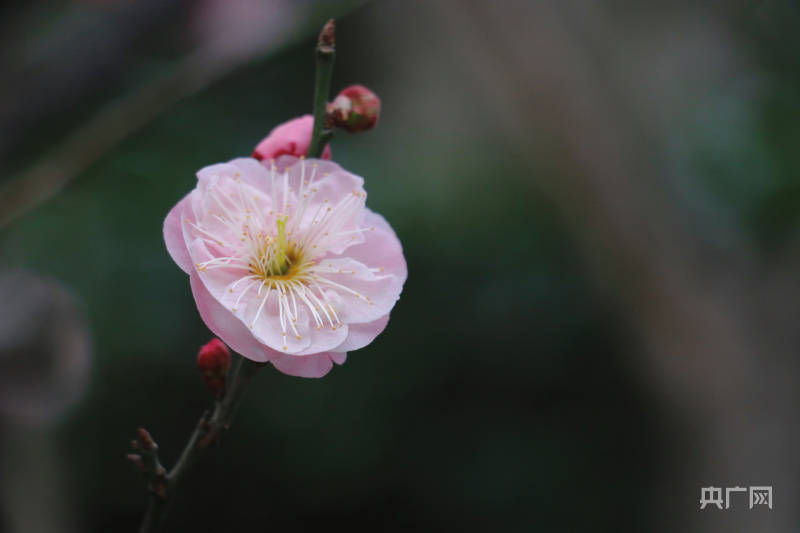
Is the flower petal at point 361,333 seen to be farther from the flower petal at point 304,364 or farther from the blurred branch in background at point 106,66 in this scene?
the blurred branch in background at point 106,66

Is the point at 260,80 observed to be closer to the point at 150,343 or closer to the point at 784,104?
the point at 150,343

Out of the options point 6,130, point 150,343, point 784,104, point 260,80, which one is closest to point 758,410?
point 784,104

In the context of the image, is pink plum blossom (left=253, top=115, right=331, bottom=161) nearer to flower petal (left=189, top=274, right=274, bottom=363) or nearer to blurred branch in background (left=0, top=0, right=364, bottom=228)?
flower petal (left=189, top=274, right=274, bottom=363)

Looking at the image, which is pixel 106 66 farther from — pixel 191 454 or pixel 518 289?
pixel 191 454

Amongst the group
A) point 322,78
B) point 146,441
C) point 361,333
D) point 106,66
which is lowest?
point 146,441

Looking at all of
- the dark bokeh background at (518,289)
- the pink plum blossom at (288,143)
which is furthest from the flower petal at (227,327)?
the dark bokeh background at (518,289)

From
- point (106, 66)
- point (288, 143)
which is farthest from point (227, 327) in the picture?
point (106, 66)
